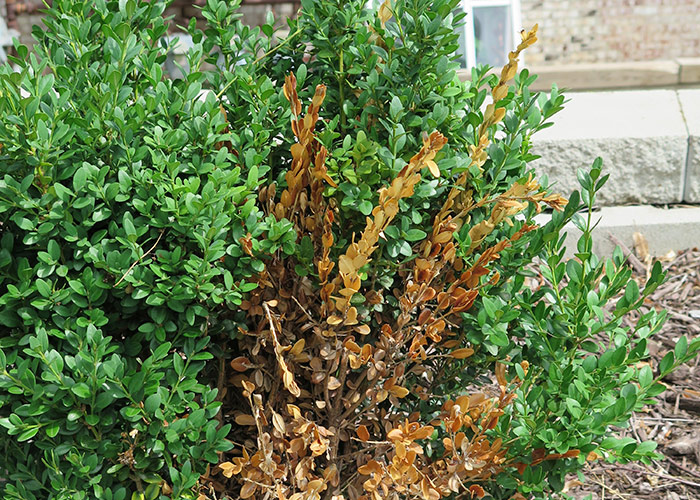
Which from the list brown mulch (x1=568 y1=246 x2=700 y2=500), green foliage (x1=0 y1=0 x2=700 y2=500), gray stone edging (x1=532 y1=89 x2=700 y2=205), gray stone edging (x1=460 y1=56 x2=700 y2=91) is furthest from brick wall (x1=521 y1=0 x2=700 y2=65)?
green foliage (x1=0 y1=0 x2=700 y2=500)

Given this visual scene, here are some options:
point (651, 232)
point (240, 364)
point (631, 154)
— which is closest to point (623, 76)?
point (631, 154)

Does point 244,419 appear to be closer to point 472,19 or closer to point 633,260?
point 633,260

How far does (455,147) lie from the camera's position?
68.1 inches

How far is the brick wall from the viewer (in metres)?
7.88

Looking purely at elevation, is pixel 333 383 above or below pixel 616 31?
above

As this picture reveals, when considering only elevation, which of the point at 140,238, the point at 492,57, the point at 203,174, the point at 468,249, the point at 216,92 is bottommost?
the point at 492,57

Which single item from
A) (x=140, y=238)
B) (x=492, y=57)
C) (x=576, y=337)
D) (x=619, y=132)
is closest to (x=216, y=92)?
(x=140, y=238)

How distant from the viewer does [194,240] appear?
1.54m

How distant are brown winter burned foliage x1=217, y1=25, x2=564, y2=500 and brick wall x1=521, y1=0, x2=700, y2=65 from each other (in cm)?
663

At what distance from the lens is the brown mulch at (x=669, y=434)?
2.41 metres

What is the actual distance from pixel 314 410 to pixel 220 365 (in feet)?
0.79

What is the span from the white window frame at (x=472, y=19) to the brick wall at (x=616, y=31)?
0.84 metres

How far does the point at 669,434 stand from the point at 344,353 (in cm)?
153

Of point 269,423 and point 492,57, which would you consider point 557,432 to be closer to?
point 269,423
